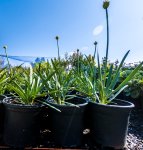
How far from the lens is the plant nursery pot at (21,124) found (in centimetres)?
190

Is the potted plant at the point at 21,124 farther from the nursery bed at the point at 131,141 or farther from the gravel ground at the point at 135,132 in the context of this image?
the gravel ground at the point at 135,132

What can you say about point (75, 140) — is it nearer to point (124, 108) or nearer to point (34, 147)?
point (34, 147)

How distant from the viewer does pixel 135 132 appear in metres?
2.67

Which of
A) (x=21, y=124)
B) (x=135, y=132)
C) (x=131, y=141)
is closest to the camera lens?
(x=21, y=124)

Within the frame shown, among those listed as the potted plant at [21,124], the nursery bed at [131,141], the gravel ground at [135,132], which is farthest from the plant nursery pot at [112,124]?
the potted plant at [21,124]

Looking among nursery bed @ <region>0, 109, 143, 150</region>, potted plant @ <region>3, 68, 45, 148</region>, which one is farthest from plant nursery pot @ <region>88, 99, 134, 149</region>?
potted plant @ <region>3, 68, 45, 148</region>

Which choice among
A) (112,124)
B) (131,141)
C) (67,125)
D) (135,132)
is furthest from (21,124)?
(135,132)

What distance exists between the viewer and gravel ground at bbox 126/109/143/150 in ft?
7.27

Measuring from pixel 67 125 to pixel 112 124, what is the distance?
0.37 metres

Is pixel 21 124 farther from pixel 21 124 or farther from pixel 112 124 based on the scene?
pixel 112 124

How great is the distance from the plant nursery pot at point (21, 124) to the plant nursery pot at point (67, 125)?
163 mm

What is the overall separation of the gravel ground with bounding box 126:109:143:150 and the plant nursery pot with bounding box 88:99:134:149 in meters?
0.22

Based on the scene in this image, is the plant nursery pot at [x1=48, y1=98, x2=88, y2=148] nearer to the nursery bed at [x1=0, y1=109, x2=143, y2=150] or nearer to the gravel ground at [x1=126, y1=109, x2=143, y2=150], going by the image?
the nursery bed at [x1=0, y1=109, x2=143, y2=150]

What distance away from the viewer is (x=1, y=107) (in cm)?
214
